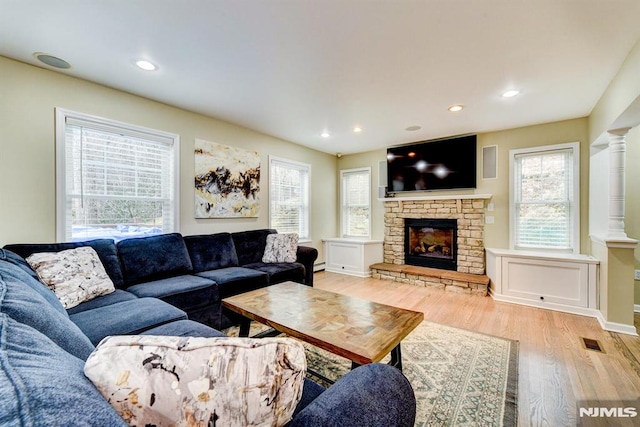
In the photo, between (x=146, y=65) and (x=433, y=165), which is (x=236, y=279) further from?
(x=433, y=165)

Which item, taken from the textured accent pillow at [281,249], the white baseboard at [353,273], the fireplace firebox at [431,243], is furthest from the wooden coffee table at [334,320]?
the fireplace firebox at [431,243]

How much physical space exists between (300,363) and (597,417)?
209 cm

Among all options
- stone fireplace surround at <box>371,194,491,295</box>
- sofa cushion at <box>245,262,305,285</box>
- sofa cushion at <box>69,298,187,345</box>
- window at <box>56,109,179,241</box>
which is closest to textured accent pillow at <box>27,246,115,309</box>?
sofa cushion at <box>69,298,187,345</box>

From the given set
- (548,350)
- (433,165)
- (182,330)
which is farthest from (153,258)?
(433,165)

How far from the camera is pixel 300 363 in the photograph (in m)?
0.73

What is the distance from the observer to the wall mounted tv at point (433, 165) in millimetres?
4355

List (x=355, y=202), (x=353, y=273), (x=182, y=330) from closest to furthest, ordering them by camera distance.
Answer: (x=182, y=330)
(x=353, y=273)
(x=355, y=202)

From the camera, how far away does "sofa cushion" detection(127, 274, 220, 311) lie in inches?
92.9

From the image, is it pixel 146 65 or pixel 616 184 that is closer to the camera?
pixel 146 65

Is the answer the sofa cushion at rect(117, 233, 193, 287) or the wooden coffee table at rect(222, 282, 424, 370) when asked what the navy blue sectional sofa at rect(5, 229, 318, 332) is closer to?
the sofa cushion at rect(117, 233, 193, 287)

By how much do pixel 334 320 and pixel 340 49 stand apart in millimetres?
2012

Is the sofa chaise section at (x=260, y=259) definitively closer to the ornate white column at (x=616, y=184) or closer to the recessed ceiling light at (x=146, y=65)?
the recessed ceiling light at (x=146, y=65)

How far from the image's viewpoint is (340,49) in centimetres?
213

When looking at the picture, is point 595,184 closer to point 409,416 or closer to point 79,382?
point 409,416
